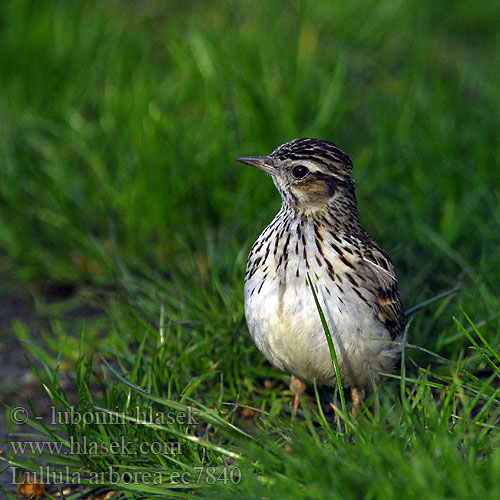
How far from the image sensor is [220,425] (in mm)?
3807

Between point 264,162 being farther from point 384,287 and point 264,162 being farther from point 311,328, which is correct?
point 311,328


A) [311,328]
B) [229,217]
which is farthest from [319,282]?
[229,217]

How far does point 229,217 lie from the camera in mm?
6375

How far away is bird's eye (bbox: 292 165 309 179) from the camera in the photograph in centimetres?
445

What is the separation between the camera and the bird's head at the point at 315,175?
4.42 metres

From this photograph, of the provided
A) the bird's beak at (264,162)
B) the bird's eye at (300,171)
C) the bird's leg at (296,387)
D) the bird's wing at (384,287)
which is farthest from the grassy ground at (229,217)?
the bird's eye at (300,171)

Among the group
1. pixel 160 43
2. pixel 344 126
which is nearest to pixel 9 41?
pixel 160 43

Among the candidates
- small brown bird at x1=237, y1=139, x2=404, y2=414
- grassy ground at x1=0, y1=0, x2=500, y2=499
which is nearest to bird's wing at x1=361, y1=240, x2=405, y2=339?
small brown bird at x1=237, y1=139, x2=404, y2=414

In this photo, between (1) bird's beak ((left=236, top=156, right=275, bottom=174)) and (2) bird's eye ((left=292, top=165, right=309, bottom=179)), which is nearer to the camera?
(2) bird's eye ((left=292, top=165, right=309, bottom=179))

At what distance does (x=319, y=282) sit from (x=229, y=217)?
8.00 ft

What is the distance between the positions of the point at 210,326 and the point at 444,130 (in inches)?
119

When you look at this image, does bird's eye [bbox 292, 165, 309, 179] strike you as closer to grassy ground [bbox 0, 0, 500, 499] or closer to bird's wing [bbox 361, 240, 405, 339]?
bird's wing [bbox 361, 240, 405, 339]

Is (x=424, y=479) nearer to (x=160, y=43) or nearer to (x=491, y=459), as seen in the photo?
(x=491, y=459)

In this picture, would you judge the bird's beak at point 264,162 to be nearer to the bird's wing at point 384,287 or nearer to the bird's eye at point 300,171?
the bird's eye at point 300,171
